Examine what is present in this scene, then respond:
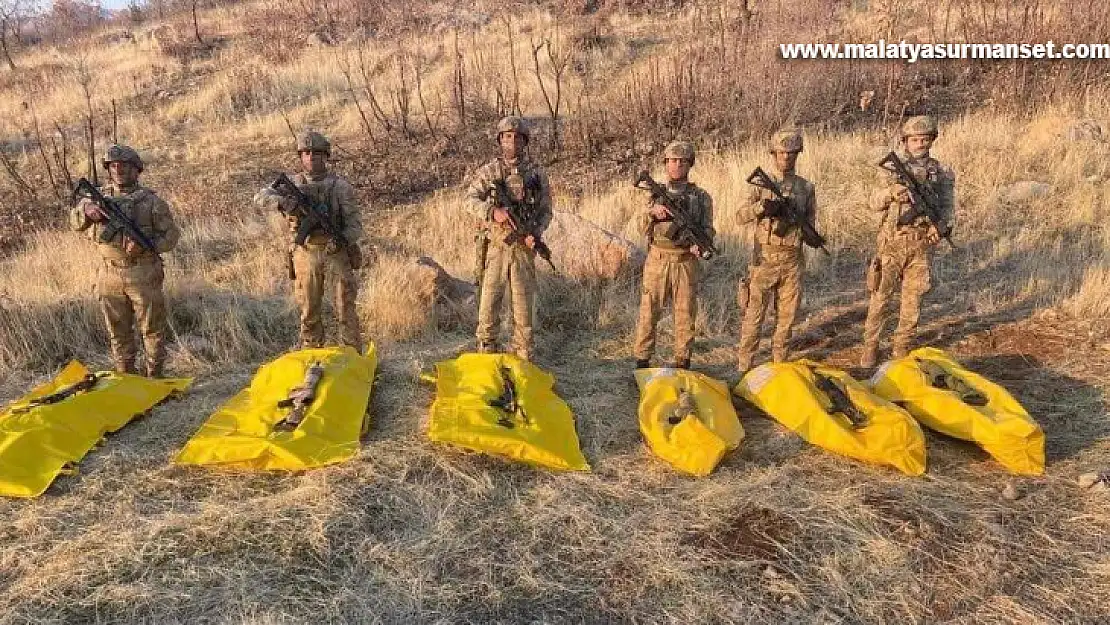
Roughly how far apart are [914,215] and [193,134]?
11967mm

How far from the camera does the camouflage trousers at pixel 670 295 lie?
475 cm

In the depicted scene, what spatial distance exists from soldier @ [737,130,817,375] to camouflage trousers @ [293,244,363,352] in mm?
2839

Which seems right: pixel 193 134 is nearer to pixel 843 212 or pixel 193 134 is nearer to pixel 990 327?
pixel 843 212

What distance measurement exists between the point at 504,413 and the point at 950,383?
2.62m

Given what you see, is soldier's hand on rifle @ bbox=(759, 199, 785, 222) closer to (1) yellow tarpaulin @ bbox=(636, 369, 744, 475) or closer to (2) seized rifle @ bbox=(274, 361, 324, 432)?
(1) yellow tarpaulin @ bbox=(636, 369, 744, 475)

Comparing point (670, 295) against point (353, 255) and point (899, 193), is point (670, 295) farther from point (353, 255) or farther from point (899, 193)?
point (353, 255)

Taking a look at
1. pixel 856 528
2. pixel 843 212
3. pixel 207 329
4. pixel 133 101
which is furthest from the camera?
pixel 133 101

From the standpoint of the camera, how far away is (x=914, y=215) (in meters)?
4.58

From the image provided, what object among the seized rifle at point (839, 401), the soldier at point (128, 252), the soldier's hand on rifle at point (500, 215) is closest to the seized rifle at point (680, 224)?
the soldier's hand on rifle at point (500, 215)

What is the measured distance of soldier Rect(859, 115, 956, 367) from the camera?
4.62 m

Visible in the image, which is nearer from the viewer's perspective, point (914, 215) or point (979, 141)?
point (914, 215)

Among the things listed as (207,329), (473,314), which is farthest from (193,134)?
(473,314)

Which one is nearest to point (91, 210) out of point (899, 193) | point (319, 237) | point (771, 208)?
point (319, 237)

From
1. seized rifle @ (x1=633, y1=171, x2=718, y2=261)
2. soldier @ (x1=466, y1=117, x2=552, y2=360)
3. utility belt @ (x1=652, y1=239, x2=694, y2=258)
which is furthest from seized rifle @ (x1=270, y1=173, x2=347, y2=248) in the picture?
utility belt @ (x1=652, y1=239, x2=694, y2=258)
